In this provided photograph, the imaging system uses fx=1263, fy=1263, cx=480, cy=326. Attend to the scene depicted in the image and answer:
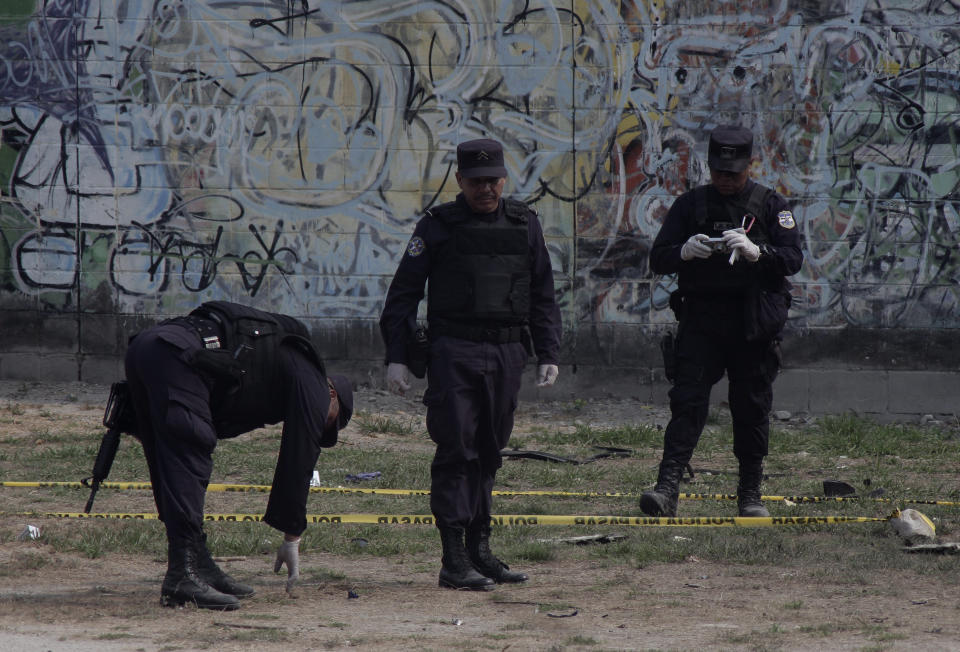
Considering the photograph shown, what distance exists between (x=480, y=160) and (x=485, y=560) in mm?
1697

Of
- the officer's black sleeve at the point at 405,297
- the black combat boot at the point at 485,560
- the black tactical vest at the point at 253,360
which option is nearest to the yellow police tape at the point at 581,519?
the black combat boot at the point at 485,560

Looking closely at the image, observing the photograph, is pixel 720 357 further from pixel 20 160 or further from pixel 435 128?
pixel 20 160

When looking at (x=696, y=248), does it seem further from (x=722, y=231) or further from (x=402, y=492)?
(x=402, y=492)

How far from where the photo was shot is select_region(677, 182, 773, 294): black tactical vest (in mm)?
6477

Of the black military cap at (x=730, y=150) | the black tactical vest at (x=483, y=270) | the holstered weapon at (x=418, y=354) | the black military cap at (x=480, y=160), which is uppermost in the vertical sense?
the black military cap at (x=730, y=150)

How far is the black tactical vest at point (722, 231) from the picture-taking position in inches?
255

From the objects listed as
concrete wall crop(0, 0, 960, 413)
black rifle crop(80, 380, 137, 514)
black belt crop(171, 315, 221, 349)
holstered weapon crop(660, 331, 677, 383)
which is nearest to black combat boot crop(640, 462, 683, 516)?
holstered weapon crop(660, 331, 677, 383)

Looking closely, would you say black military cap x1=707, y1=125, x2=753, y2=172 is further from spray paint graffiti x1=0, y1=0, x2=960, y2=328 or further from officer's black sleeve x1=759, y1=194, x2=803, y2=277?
spray paint graffiti x1=0, y1=0, x2=960, y2=328

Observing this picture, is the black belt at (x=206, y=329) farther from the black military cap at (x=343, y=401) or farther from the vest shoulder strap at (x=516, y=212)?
the vest shoulder strap at (x=516, y=212)

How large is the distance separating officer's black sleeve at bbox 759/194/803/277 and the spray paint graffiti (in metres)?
4.38

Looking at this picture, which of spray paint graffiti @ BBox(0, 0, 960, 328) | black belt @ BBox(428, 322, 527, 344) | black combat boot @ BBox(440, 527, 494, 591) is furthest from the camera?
spray paint graffiti @ BBox(0, 0, 960, 328)

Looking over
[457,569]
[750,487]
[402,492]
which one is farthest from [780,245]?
[402,492]

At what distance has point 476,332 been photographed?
5.30 meters

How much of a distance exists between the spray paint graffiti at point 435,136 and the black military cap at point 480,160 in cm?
575
